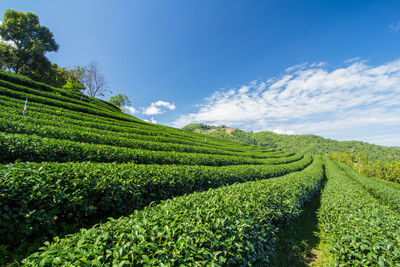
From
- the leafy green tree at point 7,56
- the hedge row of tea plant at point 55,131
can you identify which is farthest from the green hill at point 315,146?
the hedge row of tea plant at point 55,131

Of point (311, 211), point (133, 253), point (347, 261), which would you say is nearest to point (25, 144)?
point (133, 253)

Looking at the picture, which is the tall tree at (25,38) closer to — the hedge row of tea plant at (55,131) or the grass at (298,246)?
the hedge row of tea plant at (55,131)

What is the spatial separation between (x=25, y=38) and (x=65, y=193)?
2006 inches

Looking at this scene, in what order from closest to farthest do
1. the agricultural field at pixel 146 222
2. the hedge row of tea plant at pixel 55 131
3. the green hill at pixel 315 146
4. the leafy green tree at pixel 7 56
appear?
the agricultural field at pixel 146 222 → the hedge row of tea plant at pixel 55 131 → the leafy green tree at pixel 7 56 → the green hill at pixel 315 146

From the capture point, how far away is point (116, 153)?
8.91 m

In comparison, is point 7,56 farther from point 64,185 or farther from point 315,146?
point 315,146

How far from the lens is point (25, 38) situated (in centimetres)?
3303

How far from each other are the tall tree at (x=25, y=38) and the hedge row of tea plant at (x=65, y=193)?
45.6 meters

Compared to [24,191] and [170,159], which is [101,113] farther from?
[24,191]

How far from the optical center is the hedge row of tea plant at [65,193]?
3.33 meters

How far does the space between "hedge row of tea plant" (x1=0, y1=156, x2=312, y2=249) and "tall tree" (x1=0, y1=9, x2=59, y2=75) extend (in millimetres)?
45583

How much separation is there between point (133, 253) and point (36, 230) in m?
3.39

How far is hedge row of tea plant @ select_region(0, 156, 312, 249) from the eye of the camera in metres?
3.33

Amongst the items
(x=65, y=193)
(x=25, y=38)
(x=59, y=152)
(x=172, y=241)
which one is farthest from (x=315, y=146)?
(x=25, y=38)
